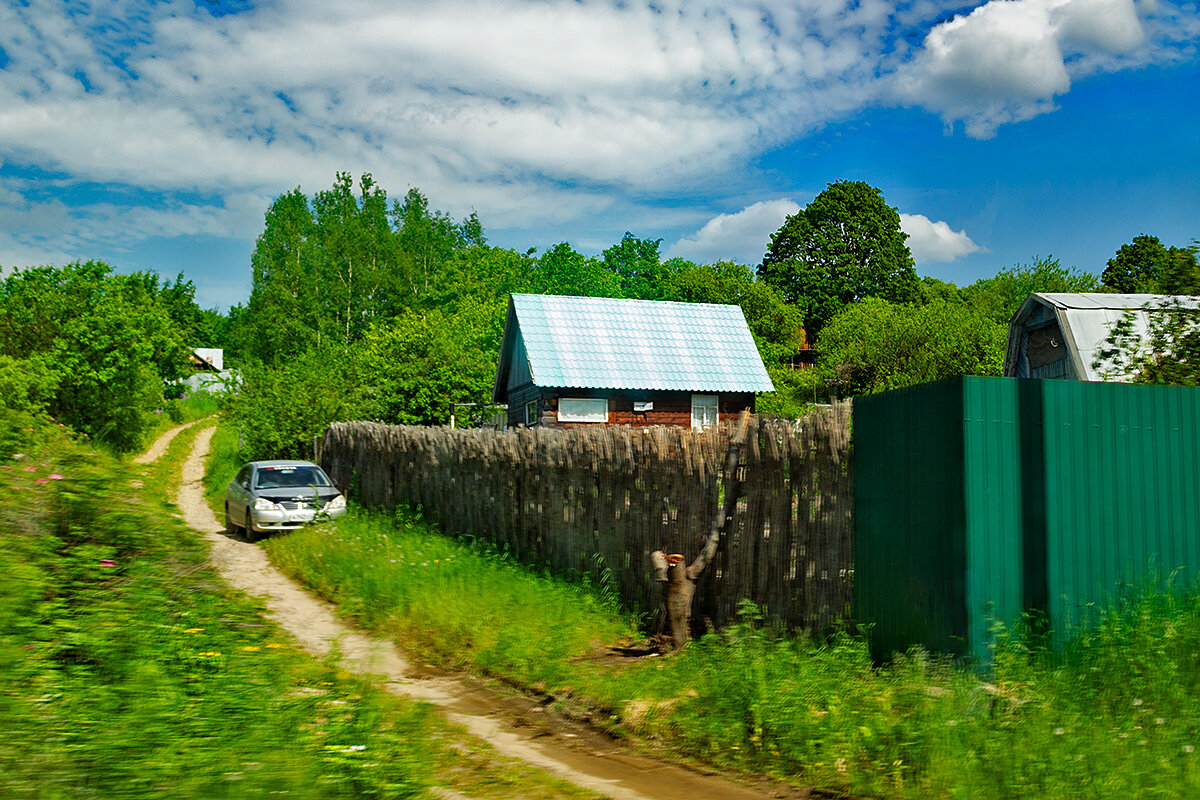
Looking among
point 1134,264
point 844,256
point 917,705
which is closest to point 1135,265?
point 1134,264

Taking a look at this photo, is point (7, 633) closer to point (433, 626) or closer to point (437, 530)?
point (433, 626)

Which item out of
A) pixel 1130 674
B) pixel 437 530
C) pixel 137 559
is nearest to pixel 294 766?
pixel 137 559

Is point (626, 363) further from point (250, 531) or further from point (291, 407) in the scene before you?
point (250, 531)

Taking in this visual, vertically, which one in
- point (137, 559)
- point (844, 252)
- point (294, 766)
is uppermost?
point (844, 252)

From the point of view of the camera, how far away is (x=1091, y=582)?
6.34m

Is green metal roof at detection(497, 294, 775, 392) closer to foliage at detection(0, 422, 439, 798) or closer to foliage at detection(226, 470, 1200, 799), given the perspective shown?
foliage at detection(226, 470, 1200, 799)

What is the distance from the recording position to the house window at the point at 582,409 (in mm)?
27828

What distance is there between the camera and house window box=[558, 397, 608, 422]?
2783cm

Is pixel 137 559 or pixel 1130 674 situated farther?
pixel 1130 674

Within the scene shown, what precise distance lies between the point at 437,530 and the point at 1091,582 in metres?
11.0

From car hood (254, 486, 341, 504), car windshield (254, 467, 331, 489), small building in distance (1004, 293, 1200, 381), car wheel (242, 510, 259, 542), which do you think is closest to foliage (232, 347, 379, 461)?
car windshield (254, 467, 331, 489)

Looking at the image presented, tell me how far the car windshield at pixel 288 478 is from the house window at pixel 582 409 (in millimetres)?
9780

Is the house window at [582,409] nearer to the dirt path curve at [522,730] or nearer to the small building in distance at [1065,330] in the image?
the small building in distance at [1065,330]

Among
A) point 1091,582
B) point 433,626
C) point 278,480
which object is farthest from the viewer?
point 278,480
